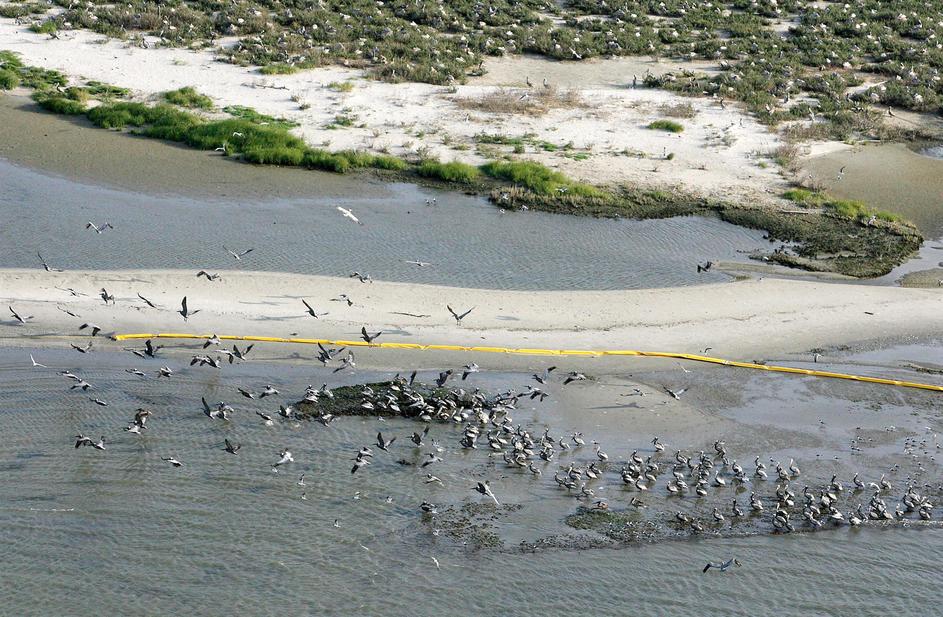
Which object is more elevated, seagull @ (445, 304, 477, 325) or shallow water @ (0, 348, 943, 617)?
seagull @ (445, 304, 477, 325)

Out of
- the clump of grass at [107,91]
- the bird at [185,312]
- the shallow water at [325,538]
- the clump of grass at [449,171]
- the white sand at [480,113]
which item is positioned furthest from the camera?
the clump of grass at [107,91]

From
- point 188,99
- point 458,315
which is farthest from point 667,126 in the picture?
point 188,99

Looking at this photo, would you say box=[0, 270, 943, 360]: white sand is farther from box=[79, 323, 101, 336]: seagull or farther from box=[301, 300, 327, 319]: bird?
box=[79, 323, 101, 336]: seagull

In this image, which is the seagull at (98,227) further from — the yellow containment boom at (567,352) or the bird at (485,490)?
the bird at (485,490)

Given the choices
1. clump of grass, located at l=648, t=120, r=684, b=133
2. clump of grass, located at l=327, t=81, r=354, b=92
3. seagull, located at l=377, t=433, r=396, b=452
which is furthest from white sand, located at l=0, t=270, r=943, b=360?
clump of grass, located at l=327, t=81, r=354, b=92

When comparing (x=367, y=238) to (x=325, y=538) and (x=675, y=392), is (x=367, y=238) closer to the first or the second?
(x=675, y=392)

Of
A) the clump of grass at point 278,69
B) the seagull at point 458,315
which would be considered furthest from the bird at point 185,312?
the clump of grass at point 278,69

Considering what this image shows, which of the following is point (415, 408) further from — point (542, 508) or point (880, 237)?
point (880, 237)

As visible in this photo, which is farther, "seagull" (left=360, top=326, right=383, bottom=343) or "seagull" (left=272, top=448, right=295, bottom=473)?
"seagull" (left=360, top=326, right=383, bottom=343)
